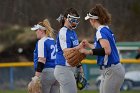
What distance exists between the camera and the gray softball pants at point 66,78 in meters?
9.22

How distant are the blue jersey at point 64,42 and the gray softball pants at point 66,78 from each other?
0.08m

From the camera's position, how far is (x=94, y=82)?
62.0 ft

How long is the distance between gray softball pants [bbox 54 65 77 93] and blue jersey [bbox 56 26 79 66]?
0.08 meters

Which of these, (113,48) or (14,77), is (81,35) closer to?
(14,77)

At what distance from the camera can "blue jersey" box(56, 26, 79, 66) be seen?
9.23 metres

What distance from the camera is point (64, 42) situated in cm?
922

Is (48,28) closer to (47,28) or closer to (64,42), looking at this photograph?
(47,28)

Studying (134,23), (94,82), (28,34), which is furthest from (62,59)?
(134,23)

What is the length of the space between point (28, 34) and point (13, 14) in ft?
7.16

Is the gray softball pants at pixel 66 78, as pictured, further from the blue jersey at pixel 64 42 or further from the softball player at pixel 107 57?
the softball player at pixel 107 57

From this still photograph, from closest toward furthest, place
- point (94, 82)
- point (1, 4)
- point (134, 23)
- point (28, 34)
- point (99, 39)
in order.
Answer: point (99, 39), point (94, 82), point (1, 4), point (28, 34), point (134, 23)

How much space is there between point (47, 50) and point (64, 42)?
0.87 meters

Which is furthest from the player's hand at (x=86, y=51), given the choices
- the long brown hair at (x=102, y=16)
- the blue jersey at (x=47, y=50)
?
the blue jersey at (x=47, y=50)

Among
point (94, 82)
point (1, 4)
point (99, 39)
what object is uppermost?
point (1, 4)
